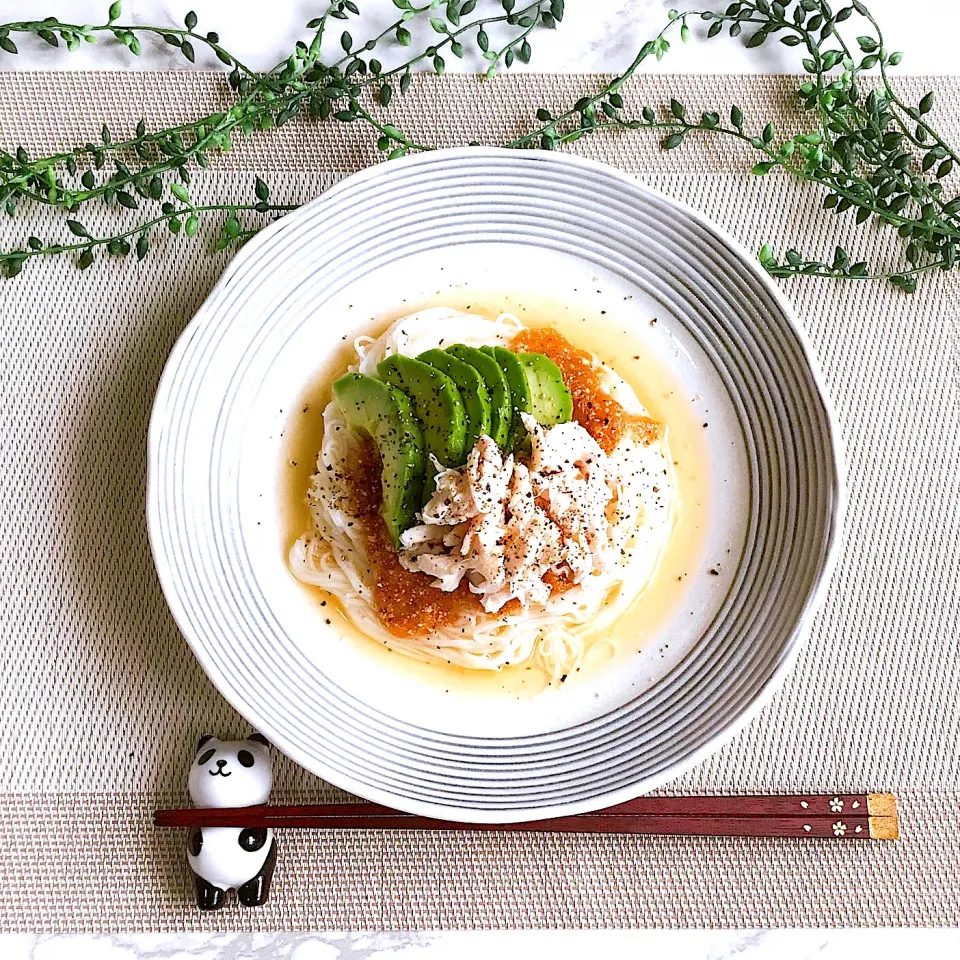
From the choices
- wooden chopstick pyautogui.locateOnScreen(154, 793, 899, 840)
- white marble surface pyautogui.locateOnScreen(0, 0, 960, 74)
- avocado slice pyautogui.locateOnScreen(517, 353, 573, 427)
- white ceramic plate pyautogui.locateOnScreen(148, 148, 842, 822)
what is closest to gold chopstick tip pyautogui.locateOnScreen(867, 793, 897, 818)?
wooden chopstick pyautogui.locateOnScreen(154, 793, 899, 840)

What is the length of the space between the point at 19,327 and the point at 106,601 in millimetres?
1109

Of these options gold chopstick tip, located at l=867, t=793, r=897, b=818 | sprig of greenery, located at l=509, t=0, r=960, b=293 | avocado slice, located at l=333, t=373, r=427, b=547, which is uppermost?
sprig of greenery, located at l=509, t=0, r=960, b=293

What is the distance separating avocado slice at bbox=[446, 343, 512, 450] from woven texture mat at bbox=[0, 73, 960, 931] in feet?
3.39

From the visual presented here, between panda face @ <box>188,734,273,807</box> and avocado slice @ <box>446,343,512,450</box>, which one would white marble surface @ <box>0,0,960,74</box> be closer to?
avocado slice @ <box>446,343,512,450</box>

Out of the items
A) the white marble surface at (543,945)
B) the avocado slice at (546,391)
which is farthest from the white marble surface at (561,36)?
the white marble surface at (543,945)

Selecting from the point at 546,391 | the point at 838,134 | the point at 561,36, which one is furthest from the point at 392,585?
the point at 838,134

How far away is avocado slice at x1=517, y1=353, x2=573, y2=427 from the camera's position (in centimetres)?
325

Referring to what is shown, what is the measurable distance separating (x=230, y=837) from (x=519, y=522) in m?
1.49

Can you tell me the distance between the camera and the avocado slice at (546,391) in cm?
325

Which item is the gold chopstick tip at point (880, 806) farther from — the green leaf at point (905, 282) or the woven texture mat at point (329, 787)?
the green leaf at point (905, 282)

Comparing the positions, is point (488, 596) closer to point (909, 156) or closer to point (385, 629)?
point (385, 629)

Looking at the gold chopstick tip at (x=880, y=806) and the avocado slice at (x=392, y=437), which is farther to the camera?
the gold chopstick tip at (x=880, y=806)

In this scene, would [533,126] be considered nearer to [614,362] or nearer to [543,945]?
[614,362]

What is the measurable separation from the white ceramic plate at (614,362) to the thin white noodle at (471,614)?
0.11 metres
